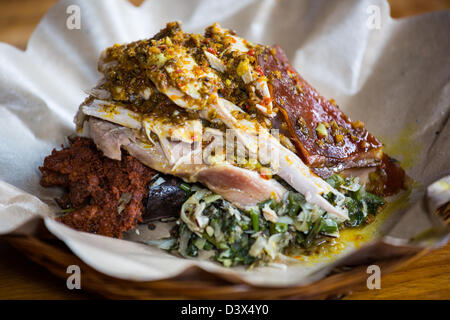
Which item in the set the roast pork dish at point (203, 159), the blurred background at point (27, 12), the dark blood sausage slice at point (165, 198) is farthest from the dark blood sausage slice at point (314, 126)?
the blurred background at point (27, 12)

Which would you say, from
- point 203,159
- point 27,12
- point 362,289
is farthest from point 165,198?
point 27,12

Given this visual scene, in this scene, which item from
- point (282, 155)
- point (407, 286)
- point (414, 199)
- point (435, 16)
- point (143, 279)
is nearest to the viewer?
point (143, 279)

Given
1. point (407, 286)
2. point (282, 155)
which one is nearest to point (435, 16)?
point (282, 155)

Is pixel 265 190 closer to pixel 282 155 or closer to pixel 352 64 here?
pixel 282 155

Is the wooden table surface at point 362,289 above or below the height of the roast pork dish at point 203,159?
below

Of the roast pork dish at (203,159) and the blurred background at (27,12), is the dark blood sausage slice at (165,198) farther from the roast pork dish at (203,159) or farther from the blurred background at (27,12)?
the blurred background at (27,12)

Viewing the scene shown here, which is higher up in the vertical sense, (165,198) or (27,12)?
(27,12)

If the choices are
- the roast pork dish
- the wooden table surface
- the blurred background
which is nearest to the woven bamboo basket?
the wooden table surface

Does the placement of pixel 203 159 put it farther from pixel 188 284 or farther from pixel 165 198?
pixel 188 284
